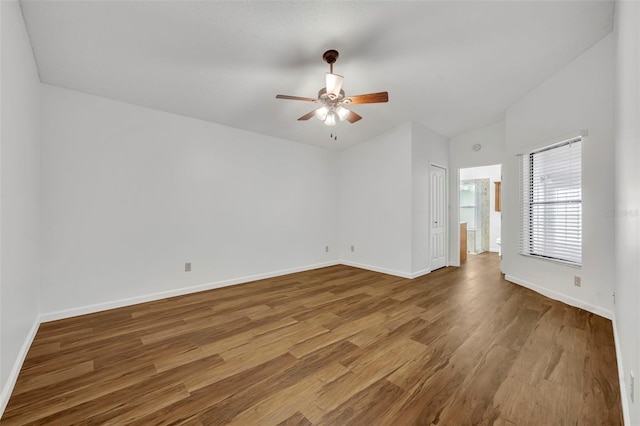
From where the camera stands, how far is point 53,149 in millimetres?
2875

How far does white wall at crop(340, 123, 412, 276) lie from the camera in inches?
184

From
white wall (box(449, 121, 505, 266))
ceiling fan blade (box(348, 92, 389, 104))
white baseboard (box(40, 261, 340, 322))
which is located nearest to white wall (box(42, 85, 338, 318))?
white baseboard (box(40, 261, 340, 322))

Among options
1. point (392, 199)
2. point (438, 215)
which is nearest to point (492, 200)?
point (438, 215)

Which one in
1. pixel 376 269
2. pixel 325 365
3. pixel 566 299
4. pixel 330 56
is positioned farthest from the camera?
pixel 376 269

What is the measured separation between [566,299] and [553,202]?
1290mm

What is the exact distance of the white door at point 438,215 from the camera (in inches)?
202

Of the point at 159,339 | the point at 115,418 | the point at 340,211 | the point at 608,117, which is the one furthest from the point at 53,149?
the point at 608,117

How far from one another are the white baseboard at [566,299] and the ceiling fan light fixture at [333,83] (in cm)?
379

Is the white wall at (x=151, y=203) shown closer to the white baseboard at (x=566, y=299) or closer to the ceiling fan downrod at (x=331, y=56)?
the ceiling fan downrod at (x=331, y=56)

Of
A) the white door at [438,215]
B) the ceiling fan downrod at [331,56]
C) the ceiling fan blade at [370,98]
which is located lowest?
the white door at [438,215]

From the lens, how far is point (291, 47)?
8.34ft

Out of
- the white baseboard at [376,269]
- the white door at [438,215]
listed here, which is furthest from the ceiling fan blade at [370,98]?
the white baseboard at [376,269]

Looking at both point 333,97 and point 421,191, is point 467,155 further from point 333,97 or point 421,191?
point 333,97

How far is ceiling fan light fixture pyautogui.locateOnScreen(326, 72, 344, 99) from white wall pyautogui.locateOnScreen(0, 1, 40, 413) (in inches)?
87.9
